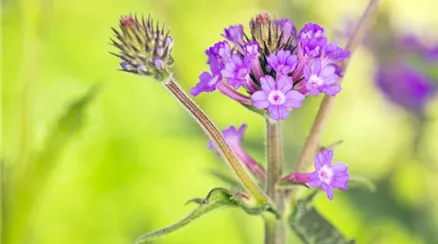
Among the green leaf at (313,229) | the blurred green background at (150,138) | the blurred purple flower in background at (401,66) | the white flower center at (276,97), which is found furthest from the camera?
the blurred purple flower in background at (401,66)

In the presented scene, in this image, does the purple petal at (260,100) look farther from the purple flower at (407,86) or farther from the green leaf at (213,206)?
the purple flower at (407,86)

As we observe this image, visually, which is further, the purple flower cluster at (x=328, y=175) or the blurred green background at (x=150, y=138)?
the blurred green background at (x=150, y=138)

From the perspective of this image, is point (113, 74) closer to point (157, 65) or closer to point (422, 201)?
point (422, 201)

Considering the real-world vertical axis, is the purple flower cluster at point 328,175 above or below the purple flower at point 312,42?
below

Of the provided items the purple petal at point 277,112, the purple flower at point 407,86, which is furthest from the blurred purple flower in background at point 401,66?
the purple petal at point 277,112

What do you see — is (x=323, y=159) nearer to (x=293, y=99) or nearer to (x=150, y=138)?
(x=293, y=99)

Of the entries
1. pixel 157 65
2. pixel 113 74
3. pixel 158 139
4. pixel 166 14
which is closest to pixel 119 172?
pixel 158 139

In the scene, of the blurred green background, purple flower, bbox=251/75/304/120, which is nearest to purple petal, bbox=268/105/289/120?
purple flower, bbox=251/75/304/120
